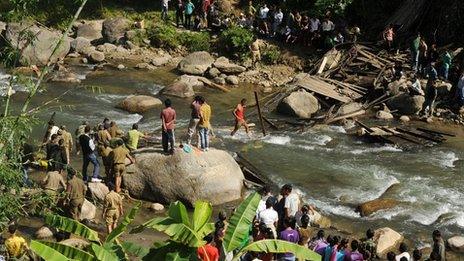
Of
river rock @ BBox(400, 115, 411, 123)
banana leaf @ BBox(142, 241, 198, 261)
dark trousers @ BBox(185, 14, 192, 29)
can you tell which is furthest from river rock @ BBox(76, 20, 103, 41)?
banana leaf @ BBox(142, 241, 198, 261)

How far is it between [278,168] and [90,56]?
1264 centimetres

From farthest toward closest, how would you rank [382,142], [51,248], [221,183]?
[382,142]
[221,183]
[51,248]

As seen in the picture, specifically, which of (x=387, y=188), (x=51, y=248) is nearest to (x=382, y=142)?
(x=387, y=188)

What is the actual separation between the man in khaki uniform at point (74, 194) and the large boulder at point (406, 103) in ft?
42.0

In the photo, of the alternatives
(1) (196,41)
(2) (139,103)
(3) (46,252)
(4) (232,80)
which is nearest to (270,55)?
(4) (232,80)

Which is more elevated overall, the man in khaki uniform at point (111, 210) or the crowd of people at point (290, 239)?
the crowd of people at point (290, 239)

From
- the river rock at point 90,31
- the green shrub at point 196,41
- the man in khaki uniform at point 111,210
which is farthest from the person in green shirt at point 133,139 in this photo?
the river rock at point 90,31

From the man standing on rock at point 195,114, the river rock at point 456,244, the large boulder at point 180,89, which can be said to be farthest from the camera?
the large boulder at point 180,89

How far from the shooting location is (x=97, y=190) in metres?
15.4

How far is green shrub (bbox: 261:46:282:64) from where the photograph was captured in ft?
92.3

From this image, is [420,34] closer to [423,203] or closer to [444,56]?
[444,56]

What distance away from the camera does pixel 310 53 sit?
28375mm

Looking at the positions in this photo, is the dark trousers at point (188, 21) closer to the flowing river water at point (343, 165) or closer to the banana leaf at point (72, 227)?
the flowing river water at point (343, 165)

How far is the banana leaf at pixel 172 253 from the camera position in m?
8.48
